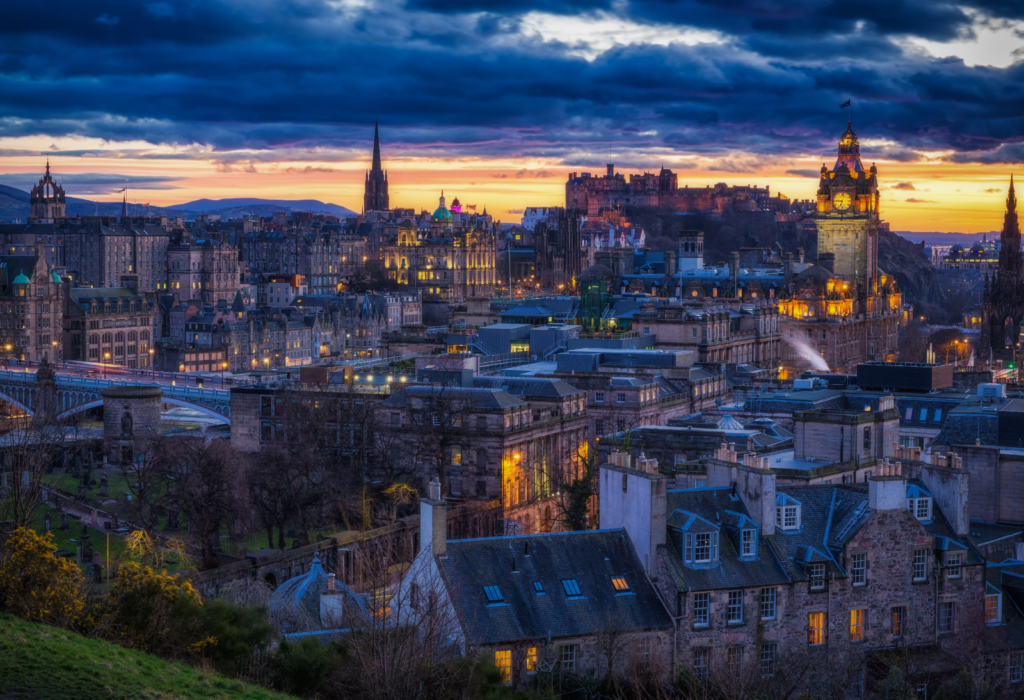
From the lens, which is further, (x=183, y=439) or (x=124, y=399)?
(x=124, y=399)

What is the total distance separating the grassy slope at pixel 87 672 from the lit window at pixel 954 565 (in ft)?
62.0

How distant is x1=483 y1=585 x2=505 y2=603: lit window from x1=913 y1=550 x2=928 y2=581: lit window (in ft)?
37.8

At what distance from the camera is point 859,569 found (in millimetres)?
35750

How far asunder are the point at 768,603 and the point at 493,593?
713cm

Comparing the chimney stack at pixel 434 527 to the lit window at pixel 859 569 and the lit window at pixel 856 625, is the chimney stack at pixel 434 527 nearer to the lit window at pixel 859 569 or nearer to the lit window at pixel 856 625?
the lit window at pixel 859 569

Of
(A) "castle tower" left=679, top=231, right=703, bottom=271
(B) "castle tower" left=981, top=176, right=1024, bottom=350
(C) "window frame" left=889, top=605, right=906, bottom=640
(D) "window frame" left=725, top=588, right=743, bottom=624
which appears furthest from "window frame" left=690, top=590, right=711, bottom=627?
(A) "castle tower" left=679, top=231, right=703, bottom=271

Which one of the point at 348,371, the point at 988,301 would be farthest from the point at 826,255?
the point at 348,371

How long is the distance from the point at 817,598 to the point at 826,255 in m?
115

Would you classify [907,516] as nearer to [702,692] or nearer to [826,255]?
[702,692]

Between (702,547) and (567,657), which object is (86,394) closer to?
(702,547)

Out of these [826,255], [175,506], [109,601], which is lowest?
[175,506]

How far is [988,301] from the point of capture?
468 ft

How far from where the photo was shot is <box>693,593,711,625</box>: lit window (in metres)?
34.0

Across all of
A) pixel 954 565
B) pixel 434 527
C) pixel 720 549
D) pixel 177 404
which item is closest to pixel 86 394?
pixel 177 404
